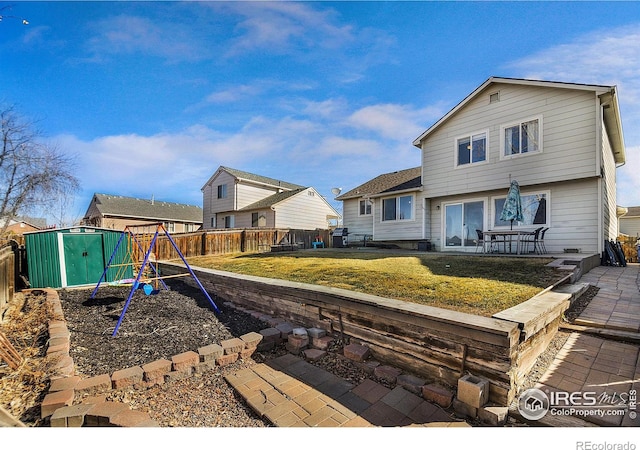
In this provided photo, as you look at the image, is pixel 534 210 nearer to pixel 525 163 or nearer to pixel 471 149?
pixel 525 163

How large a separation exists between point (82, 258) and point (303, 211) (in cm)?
1737

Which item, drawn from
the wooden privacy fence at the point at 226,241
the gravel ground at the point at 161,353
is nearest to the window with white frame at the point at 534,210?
the gravel ground at the point at 161,353

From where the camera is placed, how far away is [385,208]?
1423 cm

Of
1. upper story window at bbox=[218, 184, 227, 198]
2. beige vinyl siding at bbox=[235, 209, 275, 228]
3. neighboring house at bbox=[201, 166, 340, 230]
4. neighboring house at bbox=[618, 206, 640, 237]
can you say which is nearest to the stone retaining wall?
beige vinyl siding at bbox=[235, 209, 275, 228]

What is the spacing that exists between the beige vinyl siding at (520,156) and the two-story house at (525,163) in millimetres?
25

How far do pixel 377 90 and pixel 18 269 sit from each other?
12.9 m

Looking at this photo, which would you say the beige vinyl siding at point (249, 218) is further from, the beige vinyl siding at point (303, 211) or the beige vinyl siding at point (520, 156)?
the beige vinyl siding at point (520, 156)

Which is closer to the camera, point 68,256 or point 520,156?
point 68,256

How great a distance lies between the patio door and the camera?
36.0 ft

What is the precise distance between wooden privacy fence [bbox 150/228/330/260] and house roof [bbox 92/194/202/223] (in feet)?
61.6

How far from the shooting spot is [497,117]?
10.4m

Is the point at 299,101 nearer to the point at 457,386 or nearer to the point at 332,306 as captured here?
the point at 332,306

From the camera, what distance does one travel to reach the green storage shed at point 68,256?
8.30 m

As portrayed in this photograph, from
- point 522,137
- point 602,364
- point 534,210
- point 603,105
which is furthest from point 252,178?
point 602,364
